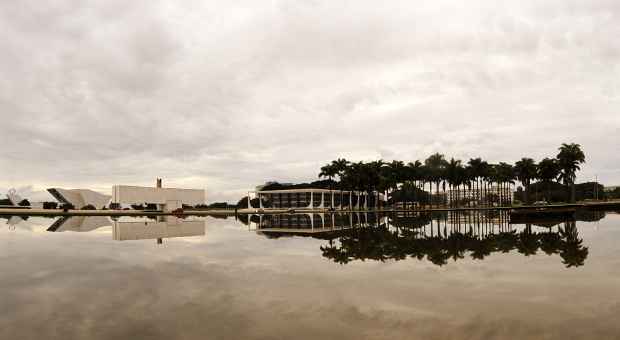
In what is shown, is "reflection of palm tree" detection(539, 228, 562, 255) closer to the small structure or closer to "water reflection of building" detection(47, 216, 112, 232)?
"water reflection of building" detection(47, 216, 112, 232)

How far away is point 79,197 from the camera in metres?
147

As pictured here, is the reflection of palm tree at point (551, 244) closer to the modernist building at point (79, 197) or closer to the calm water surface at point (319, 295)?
the calm water surface at point (319, 295)

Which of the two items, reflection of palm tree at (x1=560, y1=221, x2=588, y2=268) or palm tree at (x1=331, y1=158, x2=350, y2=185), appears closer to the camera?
reflection of palm tree at (x1=560, y1=221, x2=588, y2=268)

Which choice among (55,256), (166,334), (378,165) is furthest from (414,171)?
(166,334)

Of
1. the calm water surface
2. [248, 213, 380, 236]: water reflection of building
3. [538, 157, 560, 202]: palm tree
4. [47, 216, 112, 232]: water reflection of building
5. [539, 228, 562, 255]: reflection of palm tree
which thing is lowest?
[248, 213, 380, 236]: water reflection of building

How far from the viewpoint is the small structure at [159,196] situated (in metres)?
140

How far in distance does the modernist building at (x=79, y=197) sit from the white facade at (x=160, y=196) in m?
14.9

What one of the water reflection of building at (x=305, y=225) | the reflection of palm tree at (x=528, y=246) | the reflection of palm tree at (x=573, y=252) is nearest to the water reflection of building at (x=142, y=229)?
the water reflection of building at (x=305, y=225)

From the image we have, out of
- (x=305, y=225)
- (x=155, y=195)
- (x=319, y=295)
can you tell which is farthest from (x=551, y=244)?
(x=155, y=195)

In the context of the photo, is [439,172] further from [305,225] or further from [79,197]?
[79,197]

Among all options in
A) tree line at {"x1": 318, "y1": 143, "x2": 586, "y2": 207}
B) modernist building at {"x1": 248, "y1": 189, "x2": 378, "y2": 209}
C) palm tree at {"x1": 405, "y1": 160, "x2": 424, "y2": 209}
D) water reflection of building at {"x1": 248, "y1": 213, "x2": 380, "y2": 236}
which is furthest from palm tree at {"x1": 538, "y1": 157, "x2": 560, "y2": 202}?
water reflection of building at {"x1": 248, "y1": 213, "x2": 380, "y2": 236}

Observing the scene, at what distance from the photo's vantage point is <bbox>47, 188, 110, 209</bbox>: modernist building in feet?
448

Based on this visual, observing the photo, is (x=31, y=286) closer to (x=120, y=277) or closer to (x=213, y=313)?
(x=120, y=277)

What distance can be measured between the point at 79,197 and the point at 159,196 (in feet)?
87.3
